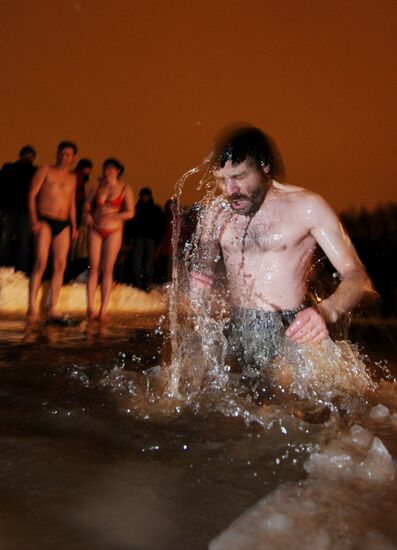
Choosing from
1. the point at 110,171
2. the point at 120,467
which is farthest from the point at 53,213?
the point at 120,467

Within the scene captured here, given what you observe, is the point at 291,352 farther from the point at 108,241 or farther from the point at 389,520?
the point at 108,241

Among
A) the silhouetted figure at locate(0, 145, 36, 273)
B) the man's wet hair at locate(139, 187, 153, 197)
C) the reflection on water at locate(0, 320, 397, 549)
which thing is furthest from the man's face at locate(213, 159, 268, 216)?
the man's wet hair at locate(139, 187, 153, 197)

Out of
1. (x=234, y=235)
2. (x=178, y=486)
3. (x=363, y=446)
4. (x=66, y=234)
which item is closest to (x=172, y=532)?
(x=178, y=486)

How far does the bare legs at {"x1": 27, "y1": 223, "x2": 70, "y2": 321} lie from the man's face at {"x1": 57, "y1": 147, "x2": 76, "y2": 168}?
61 cm

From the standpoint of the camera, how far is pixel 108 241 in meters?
5.56

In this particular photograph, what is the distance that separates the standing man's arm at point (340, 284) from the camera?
2.01 meters

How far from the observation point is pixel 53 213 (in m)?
5.20

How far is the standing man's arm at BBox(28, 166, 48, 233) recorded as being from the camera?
5.06 meters

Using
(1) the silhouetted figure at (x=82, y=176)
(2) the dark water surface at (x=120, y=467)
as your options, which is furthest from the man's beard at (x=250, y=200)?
(1) the silhouetted figure at (x=82, y=176)

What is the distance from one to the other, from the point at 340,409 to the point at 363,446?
52cm

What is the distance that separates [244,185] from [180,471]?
1464 millimetres

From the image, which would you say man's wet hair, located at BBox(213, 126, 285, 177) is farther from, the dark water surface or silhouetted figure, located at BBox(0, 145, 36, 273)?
silhouetted figure, located at BBox(0, 145, 36, 273)

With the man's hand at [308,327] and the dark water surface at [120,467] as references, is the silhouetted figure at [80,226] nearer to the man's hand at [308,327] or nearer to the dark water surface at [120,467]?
the dark water surface at [120,467]

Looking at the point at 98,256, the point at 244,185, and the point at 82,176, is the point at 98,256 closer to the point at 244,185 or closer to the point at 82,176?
the point at 82,176
